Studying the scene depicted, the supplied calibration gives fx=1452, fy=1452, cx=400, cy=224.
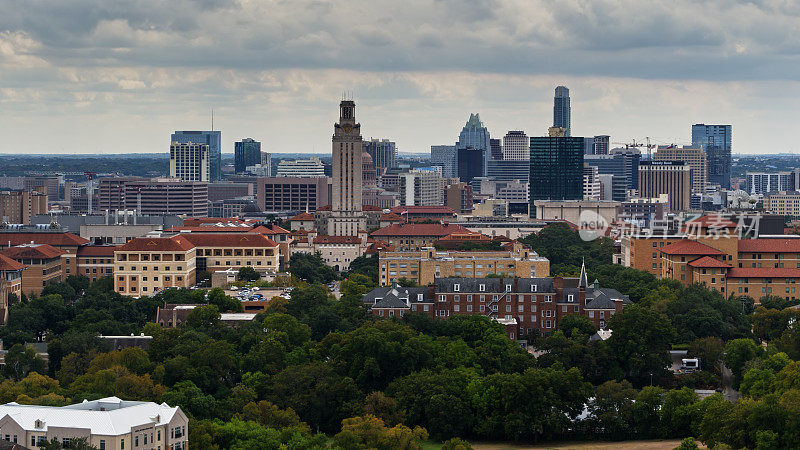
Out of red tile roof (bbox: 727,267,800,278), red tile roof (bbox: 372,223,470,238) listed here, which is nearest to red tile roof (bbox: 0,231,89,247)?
red tile roof (bbox: 372,223,470,238)

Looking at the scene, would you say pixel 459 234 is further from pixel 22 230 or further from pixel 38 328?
pixel 38 328

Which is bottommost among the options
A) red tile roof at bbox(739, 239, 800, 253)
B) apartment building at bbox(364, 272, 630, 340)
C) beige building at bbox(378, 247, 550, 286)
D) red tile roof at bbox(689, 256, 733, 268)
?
apartment building at bbox(364, 272, 630, 340)

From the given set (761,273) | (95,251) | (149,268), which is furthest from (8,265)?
(761,273)

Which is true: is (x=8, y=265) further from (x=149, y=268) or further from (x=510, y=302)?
(x=510, y=302)

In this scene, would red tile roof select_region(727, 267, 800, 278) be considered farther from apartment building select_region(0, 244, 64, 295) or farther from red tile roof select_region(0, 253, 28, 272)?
red tile roof select_region(0, 253, 28, 272)

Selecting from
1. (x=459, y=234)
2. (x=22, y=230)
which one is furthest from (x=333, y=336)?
(x=459, y=234)

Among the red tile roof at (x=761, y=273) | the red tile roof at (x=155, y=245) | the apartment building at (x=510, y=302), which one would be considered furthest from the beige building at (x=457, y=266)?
the red tile roof at (x=155, y=245)
